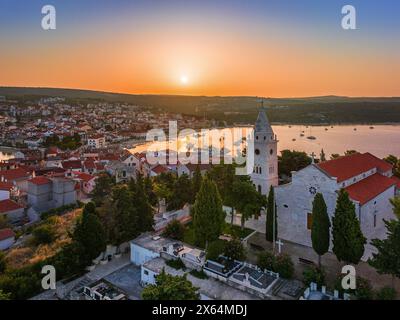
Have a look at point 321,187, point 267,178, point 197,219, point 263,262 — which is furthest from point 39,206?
point 321,187

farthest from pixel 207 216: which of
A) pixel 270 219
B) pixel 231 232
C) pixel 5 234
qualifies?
pixel 5 234

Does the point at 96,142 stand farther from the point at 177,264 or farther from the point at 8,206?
the point at 177,264

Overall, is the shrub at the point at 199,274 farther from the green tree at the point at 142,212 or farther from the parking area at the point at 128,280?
the green tree at the point at 142,212

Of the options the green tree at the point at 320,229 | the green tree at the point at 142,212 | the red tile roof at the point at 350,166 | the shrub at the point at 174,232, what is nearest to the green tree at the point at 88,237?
the green tree at the point at 142,212

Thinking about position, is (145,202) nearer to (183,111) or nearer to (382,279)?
(382,279)

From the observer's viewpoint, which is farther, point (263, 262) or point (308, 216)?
point (308, 216)

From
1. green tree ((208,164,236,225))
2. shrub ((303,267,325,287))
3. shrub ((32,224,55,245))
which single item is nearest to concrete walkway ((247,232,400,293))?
shrub ((303,267,325,287))

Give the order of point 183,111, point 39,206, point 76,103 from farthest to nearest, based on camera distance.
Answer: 1. point 76,103
2. point 183,111
3. point 39,206

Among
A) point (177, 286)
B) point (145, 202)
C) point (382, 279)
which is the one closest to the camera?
point (177, 286)
